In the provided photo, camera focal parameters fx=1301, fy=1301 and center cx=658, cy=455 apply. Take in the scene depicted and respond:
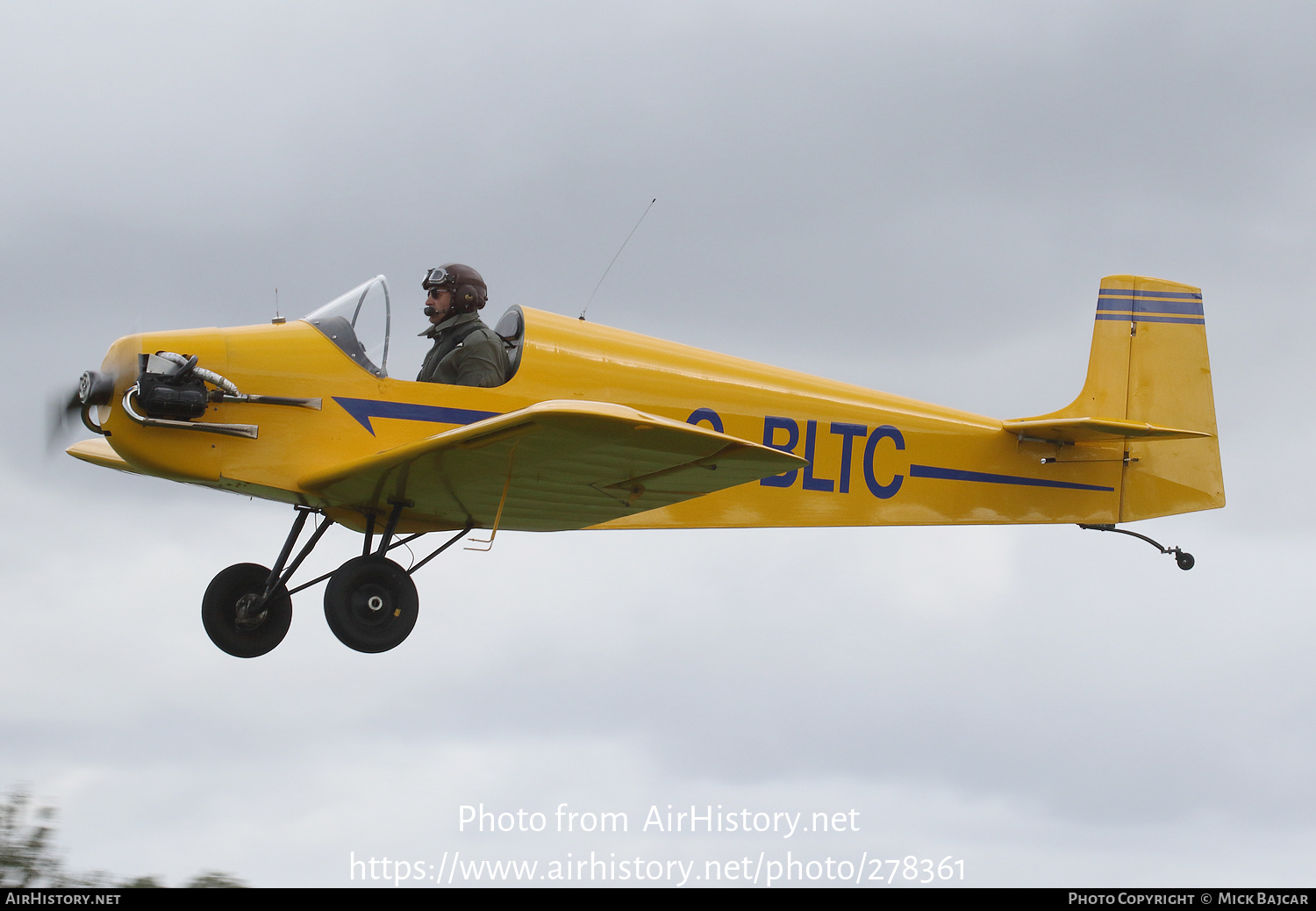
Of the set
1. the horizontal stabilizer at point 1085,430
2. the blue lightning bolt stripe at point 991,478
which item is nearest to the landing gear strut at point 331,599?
the blue lightning bolt stripe at point 991,478

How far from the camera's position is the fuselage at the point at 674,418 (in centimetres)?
785

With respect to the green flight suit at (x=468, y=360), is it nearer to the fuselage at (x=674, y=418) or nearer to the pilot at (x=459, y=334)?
the pilot at (x=459, y=334)

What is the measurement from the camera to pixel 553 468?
7516 millimetres

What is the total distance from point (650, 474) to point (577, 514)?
1319 millimetres

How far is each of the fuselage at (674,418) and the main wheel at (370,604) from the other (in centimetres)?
59

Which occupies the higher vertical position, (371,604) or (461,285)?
(461,285)

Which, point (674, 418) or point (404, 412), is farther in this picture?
point (674, 418)

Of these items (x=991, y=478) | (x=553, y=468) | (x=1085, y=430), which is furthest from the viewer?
(x=991, y=478)

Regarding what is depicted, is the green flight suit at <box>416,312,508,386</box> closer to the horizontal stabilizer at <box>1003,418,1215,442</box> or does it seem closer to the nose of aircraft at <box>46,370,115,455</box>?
the nose of aircraft at <box>46,370,115,455</box>

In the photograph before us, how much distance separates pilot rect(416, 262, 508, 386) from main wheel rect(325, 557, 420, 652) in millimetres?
1260

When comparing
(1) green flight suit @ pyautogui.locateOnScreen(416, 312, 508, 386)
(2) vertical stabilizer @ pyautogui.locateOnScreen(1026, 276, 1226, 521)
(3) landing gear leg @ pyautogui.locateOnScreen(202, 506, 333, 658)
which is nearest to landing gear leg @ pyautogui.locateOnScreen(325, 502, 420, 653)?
(3) landing gear leg @ pyautogui.locateOnScreen(202, 506, 333, 658)

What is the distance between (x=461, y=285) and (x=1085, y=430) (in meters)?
5.01

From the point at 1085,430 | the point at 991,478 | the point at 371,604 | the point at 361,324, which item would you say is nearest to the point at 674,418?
the point at 361,324

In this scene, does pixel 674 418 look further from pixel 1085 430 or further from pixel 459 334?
pixel 1085 430
